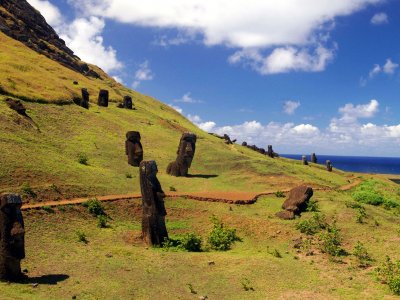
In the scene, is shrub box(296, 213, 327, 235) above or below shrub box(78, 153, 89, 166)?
below

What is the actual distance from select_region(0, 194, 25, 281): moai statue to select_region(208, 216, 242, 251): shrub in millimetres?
11857

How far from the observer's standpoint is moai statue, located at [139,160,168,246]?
28094 millimetres

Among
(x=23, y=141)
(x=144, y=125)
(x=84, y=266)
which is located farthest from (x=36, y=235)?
(x=144, y=125)

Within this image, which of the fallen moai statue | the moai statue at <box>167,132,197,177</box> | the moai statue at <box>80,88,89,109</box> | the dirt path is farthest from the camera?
the moai statue at <box>80,88,89,109</box>

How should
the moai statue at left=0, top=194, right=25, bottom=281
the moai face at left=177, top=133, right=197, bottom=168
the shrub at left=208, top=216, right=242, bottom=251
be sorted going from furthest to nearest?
the moai face at left=177, top=133, right=197, bottom=168 < the shrub at left=208, top=216, right=242, bottom=251 < the moai statue at left=0, top=194, right=25, bottom=281

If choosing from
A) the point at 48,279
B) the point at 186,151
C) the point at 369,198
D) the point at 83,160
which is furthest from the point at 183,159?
the point at 48,279

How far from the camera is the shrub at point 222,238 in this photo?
28266 millimetres

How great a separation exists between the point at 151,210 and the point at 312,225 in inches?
442

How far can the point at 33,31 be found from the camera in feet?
401

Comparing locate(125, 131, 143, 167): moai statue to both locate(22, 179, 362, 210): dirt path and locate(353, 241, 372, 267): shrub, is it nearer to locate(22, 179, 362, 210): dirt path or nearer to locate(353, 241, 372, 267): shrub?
locate(22, 179, 362, 210): dirt path

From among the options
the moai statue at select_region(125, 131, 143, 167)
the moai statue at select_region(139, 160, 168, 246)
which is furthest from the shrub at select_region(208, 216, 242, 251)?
the moai statue at select_region(125, 131, 143, 167)

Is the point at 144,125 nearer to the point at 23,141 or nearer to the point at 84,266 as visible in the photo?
the point at 23,141

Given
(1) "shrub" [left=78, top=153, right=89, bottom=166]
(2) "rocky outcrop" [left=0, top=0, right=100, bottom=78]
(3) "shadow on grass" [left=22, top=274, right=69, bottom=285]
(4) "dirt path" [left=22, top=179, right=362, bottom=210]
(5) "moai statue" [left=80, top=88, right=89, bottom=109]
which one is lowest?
(3) "shadow on grass" [left=22, top=274, right=69, bottom=285]

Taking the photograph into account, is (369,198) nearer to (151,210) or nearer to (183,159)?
(183,159)
